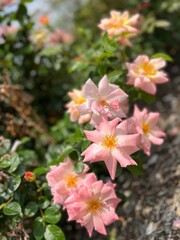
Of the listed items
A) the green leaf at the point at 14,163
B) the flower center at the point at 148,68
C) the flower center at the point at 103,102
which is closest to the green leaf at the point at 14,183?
the green leaf at the point at 14,163

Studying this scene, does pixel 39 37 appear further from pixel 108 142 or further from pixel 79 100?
pixel 108 142

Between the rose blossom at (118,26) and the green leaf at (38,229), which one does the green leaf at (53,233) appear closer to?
the green leaf at (38,229)

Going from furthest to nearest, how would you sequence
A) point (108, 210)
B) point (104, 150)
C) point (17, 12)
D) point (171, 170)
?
point (17, 12), point (171, 170), point (108, 210), point (104, 150)

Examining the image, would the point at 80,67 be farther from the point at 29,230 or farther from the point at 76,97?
the point at 29,230

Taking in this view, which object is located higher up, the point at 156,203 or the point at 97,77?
the point at 97,77

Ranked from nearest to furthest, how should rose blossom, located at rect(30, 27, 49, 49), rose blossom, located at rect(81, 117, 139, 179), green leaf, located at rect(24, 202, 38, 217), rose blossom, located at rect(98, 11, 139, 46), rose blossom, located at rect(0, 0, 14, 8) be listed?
rose blossom, located at rect(81, 117, 139, 179)
green leaf, located at rect(24, 202, 38, 217)
rose blossom, located at rect(98, 11, 139, 46)
rose blossom, located at rect(0, 0, 14, 8)
rose blossom, located at rect(30, 27, 49, 49)

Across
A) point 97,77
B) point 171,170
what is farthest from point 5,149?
point 171,170

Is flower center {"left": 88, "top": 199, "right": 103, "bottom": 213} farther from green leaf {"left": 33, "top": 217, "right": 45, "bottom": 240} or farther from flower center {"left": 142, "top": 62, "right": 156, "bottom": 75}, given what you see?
flower center {"left": 142, "top": 62, "right": 156, "bottom": 75}

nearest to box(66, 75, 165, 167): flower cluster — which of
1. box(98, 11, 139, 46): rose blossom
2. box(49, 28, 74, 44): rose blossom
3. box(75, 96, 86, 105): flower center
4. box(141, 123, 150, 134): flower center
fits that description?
box(141, 123, 150, 134): flower center
